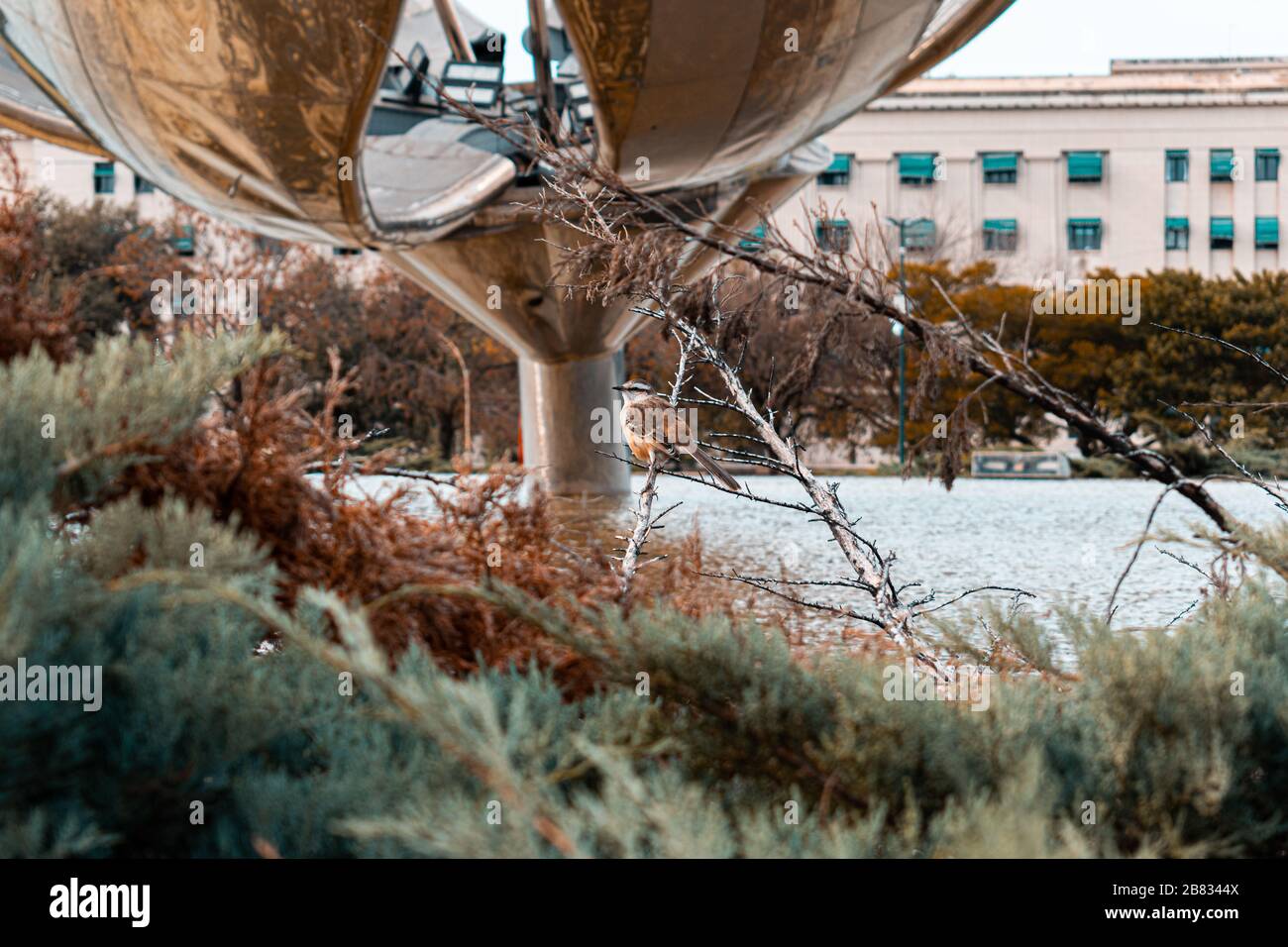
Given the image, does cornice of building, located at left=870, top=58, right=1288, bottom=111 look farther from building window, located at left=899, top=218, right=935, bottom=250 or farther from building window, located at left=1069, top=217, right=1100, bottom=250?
building window, located at left=899, top=218, right=935, bottom=250

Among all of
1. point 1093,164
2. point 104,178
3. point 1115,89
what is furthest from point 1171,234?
point 104,178

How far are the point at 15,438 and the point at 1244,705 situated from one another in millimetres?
1394

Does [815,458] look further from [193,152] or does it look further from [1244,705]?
[1244,705]

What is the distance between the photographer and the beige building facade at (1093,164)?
39.5m

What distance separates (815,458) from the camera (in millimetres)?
31641

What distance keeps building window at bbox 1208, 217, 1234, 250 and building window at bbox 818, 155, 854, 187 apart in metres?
11.7

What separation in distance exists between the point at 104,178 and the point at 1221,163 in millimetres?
35565

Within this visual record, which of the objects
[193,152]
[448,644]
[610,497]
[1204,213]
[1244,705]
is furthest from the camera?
[1204,213]

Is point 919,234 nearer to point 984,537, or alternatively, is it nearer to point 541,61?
point 984,537

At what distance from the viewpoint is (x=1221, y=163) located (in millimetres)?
40188

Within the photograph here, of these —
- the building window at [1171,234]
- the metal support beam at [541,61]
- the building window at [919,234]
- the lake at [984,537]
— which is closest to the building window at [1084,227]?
the building window at [1171,234]

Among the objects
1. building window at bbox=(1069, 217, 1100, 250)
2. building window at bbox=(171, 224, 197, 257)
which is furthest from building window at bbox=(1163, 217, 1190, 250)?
building window at bbox=(171, 224, 197, 257)

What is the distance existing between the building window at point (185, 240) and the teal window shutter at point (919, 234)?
1859 centimetres
